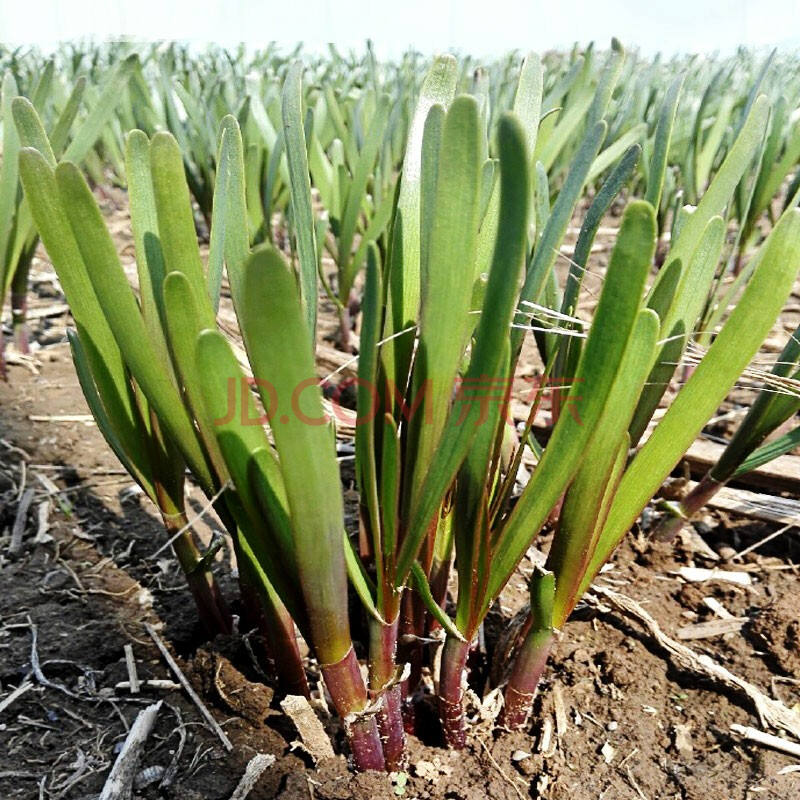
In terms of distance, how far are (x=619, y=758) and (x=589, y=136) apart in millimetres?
639

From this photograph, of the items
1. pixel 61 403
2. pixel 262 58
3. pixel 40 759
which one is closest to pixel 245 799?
pixel 40 759

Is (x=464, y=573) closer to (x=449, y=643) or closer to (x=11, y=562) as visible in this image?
(x=449, y=643)

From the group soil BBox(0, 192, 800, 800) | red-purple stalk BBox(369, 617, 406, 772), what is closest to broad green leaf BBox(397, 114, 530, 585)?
red-purple stalk BBox(369, 617, 406, 772)

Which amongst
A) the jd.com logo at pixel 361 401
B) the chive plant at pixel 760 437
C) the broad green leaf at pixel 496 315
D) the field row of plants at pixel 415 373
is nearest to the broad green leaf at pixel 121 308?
the field row of plants at pixel 415 373

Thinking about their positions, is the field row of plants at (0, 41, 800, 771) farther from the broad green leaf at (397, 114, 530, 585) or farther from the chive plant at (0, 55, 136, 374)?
the chive plant at (0, 55, 136, 374)

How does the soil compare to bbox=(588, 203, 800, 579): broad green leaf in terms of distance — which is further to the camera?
the soil

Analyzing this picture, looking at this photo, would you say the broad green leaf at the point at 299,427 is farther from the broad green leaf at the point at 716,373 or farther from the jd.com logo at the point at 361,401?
the broad green leaf at the point at 716,373

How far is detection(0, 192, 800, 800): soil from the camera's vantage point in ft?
2.48

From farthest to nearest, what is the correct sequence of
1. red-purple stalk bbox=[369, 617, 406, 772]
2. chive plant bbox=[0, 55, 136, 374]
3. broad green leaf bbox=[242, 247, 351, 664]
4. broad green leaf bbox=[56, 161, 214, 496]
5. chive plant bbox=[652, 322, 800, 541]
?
chive plant bbox=[0, 55, 136, 374]
chive plant bbox=[652, 322, 800, 541]
red-purple stalk bbox=[369, 617, 406, 772]
broad green leaf bbox=[56, 161, 214, 496]
broad green leaf bbox=[242, 247, 351, 664]

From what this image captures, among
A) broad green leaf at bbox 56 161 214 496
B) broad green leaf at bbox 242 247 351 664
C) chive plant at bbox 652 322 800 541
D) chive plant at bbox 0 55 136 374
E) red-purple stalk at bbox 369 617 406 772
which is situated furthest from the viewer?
chive plant at bbox 0 55 136 374

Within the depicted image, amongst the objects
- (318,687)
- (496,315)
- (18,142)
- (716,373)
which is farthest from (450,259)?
(18,142)

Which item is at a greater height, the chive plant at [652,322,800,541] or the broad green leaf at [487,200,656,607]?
the broad green leaf at [487,200,656,607]

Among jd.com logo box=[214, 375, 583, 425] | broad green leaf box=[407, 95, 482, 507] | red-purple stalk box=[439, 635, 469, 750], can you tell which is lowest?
red-purple stalk box=[439, 635, 469, 750]

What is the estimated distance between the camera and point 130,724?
82cm
